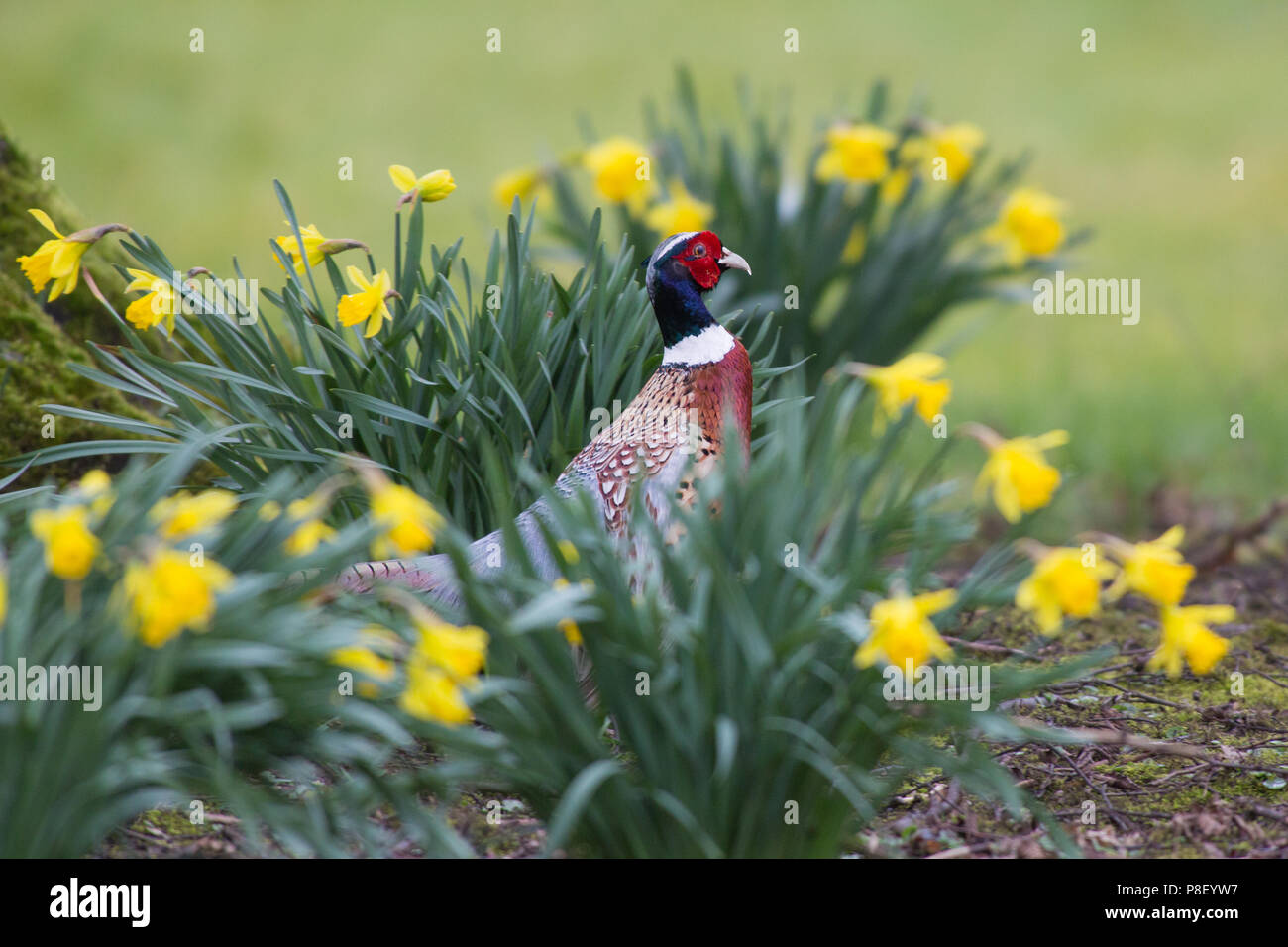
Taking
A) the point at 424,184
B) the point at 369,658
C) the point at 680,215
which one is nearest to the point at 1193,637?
the point at 369,658

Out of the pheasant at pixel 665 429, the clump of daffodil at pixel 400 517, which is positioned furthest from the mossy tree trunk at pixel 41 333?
the clump of daffodil at pixel 400 517

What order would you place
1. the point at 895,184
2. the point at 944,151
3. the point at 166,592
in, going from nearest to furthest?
the point at 166,592 → the point at 944,151 → the point at 895,184

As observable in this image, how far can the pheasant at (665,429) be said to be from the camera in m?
2.54

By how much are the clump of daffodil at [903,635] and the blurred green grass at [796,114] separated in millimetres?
3806

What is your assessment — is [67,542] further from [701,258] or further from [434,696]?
Result: [701,258]

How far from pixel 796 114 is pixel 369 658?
25.6 feet

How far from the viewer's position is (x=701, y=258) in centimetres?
271

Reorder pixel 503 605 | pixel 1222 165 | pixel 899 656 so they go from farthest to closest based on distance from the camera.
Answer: pixel 1222 165 → pixel 503 605 → pixel 899 656

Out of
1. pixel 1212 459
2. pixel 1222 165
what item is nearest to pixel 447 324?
pixel 1212 459

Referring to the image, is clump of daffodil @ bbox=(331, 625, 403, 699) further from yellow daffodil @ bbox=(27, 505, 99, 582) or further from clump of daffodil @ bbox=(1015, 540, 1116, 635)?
clump of daffodil @ bbox=(1015, 540, 1116, 635)

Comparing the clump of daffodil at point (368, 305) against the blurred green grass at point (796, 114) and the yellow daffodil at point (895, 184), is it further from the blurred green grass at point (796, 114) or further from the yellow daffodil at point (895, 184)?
the blurred green grass at point (796, 114)
